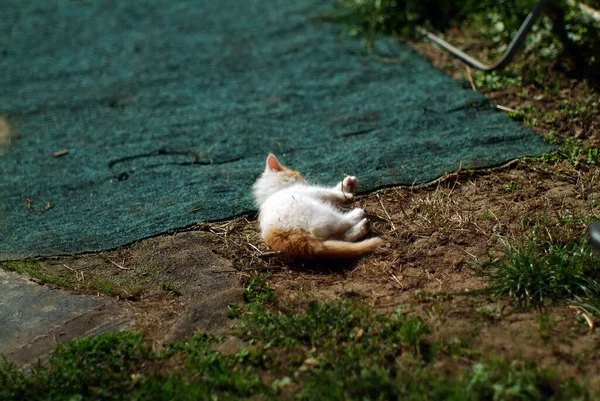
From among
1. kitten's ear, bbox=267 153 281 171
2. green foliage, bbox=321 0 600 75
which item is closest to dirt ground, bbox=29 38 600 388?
kitten's ear, bbox=267 153 281 171

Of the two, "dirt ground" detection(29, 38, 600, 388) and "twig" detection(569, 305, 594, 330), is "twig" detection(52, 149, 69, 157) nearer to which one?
"dirt ground" detection(29, 38, 600, 388)

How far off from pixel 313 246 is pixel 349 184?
70cm

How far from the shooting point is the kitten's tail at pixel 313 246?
316cm

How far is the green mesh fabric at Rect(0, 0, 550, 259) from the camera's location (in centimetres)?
399

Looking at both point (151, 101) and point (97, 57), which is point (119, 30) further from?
point (151, 101)

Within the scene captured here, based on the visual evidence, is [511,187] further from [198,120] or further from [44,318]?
[44,318]

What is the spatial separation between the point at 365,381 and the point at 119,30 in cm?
566

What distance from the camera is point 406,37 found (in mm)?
6164

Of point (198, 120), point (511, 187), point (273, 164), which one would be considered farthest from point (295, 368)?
point (198, 120)

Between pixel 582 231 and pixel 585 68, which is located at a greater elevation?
pixel 585 68

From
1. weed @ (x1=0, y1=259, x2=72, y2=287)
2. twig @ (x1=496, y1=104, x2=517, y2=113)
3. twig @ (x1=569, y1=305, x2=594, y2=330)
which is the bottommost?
weed @ (x1=0, y1=259, x2=72, y2=287)

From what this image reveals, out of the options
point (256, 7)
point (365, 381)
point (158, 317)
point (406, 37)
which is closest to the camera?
point (365, 381)

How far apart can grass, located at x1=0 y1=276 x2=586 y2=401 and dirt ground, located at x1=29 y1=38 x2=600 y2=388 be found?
11 cm

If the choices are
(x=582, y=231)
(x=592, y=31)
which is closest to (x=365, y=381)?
(x=582, y=231)
